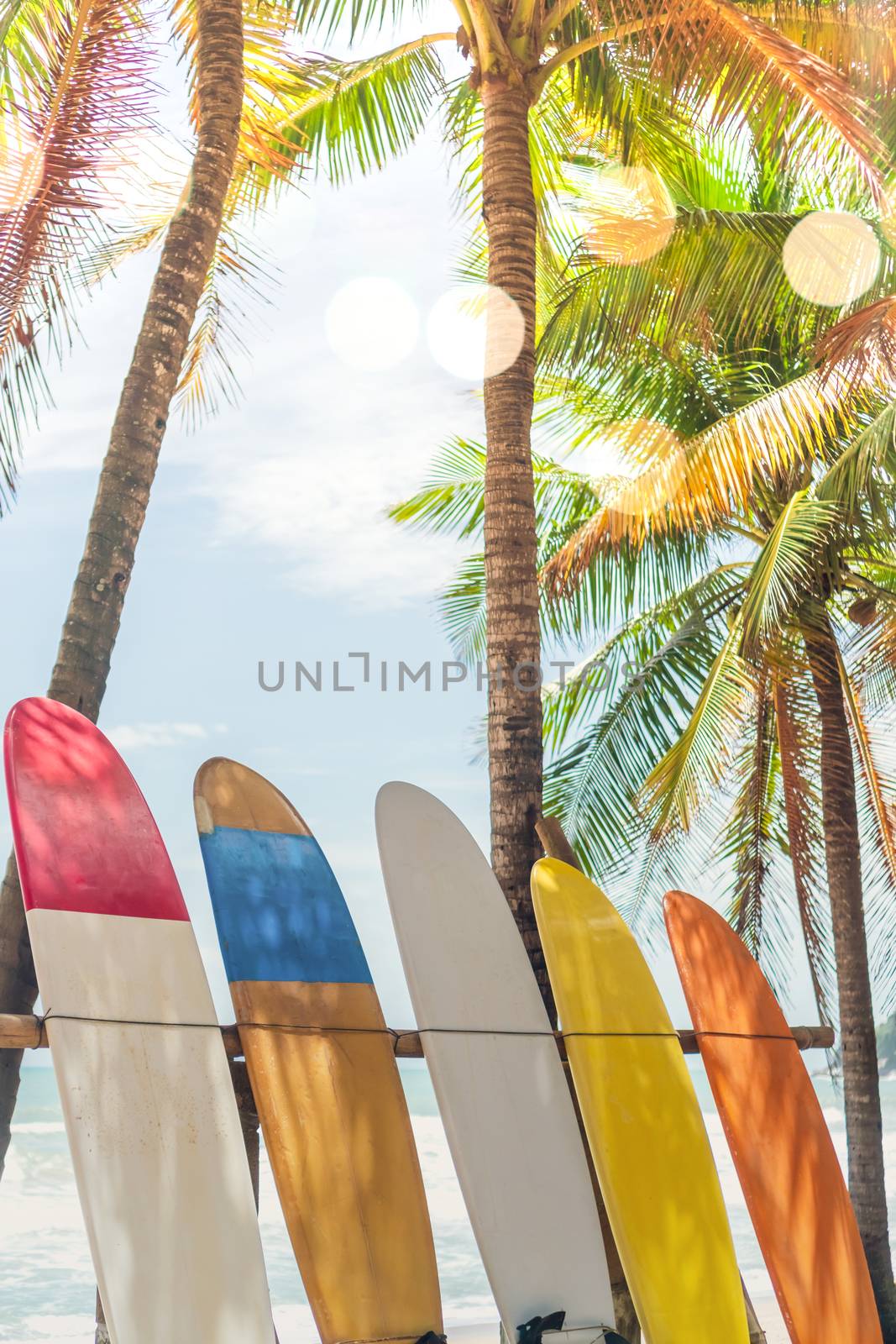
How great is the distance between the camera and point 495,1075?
3445mm

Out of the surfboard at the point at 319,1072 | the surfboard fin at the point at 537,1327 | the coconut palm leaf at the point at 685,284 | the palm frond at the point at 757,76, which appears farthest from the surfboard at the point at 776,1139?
the coconut palm leaf at the point at 685,284

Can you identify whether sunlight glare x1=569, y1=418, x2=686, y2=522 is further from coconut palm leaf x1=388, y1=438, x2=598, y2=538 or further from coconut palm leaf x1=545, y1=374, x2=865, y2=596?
coconut palm leaf x1=388, y1=438, x2=598, y2=538

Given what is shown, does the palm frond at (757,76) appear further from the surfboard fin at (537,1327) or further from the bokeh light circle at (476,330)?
the surfboard fin at (537,1327)

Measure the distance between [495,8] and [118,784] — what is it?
13.6 ft

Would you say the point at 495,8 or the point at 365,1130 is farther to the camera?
the point at 495,8

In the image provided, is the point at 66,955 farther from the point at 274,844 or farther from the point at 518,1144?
the point at 518,1144

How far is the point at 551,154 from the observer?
24.7ft

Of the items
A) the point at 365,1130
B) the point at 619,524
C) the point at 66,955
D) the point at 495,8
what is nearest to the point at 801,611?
the point at 619,524

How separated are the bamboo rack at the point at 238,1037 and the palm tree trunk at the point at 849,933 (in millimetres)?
3258

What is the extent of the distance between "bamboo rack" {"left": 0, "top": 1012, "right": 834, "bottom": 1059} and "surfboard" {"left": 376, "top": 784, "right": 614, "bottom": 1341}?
6 centimetres

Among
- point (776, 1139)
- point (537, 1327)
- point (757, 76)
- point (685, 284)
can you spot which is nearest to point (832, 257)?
point (685, 284)

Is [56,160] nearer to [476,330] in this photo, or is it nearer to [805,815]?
[476,330]

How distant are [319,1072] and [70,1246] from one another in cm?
2687

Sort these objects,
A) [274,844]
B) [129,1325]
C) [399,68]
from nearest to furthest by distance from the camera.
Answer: [129,1325]
[274,844]
[399,68]
